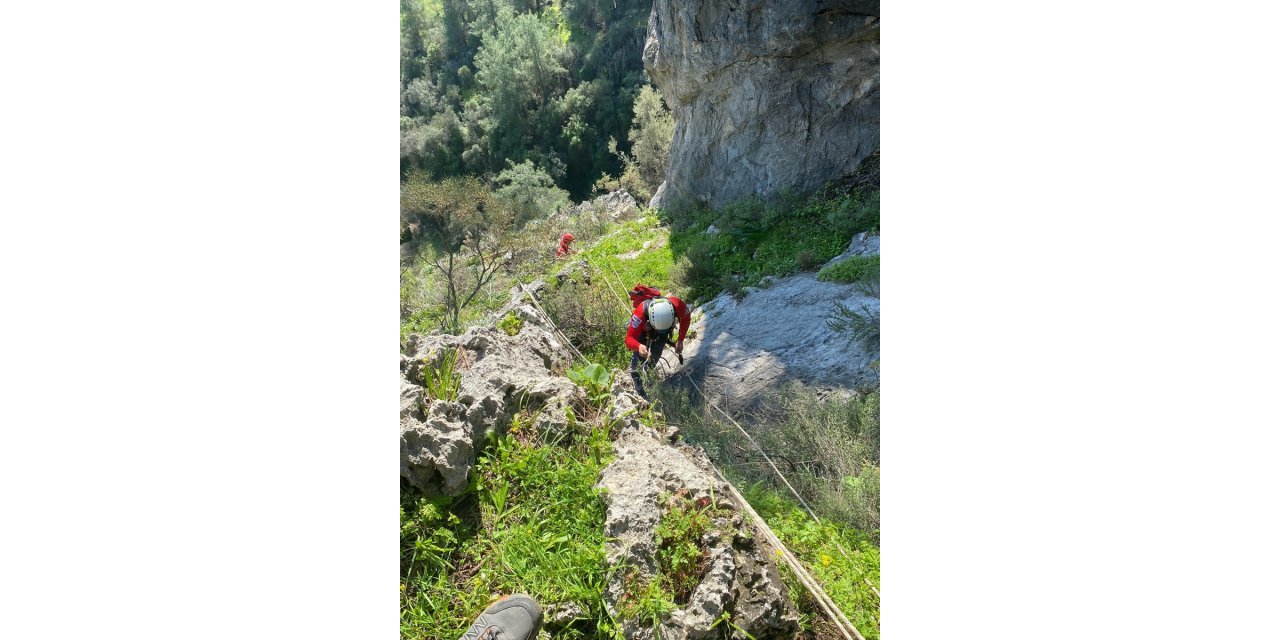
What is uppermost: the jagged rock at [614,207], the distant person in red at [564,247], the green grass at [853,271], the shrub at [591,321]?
the green grass at [853,271]

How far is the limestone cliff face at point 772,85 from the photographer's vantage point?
413 inches

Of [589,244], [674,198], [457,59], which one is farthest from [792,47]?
[457,59]

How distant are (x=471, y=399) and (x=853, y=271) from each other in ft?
16.4

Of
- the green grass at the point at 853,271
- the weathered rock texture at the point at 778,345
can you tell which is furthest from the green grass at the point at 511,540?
→ the green grass at the point at 853,271

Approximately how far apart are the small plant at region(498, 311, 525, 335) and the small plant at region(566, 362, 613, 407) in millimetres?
744

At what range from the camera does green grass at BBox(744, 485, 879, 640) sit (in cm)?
253

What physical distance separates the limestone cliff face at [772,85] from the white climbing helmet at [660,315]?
22.9ft

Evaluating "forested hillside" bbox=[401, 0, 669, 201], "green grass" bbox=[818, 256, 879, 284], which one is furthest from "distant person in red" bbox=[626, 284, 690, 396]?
"forested hillside" bbox=[401, 0, 669, 201]

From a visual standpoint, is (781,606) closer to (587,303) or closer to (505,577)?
(505,577)

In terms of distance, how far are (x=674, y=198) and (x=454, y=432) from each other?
11673mm

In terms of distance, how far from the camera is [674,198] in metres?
13.8

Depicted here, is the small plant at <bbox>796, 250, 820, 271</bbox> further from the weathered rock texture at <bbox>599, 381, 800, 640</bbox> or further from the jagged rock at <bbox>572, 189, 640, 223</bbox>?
the jagged rock at <bbox>572, 189, 640, 223</bbox>

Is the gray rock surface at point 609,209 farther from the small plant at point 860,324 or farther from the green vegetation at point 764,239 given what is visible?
the small plant at point 860,324

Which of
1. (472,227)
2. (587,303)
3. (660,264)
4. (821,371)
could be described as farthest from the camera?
(660,264)
